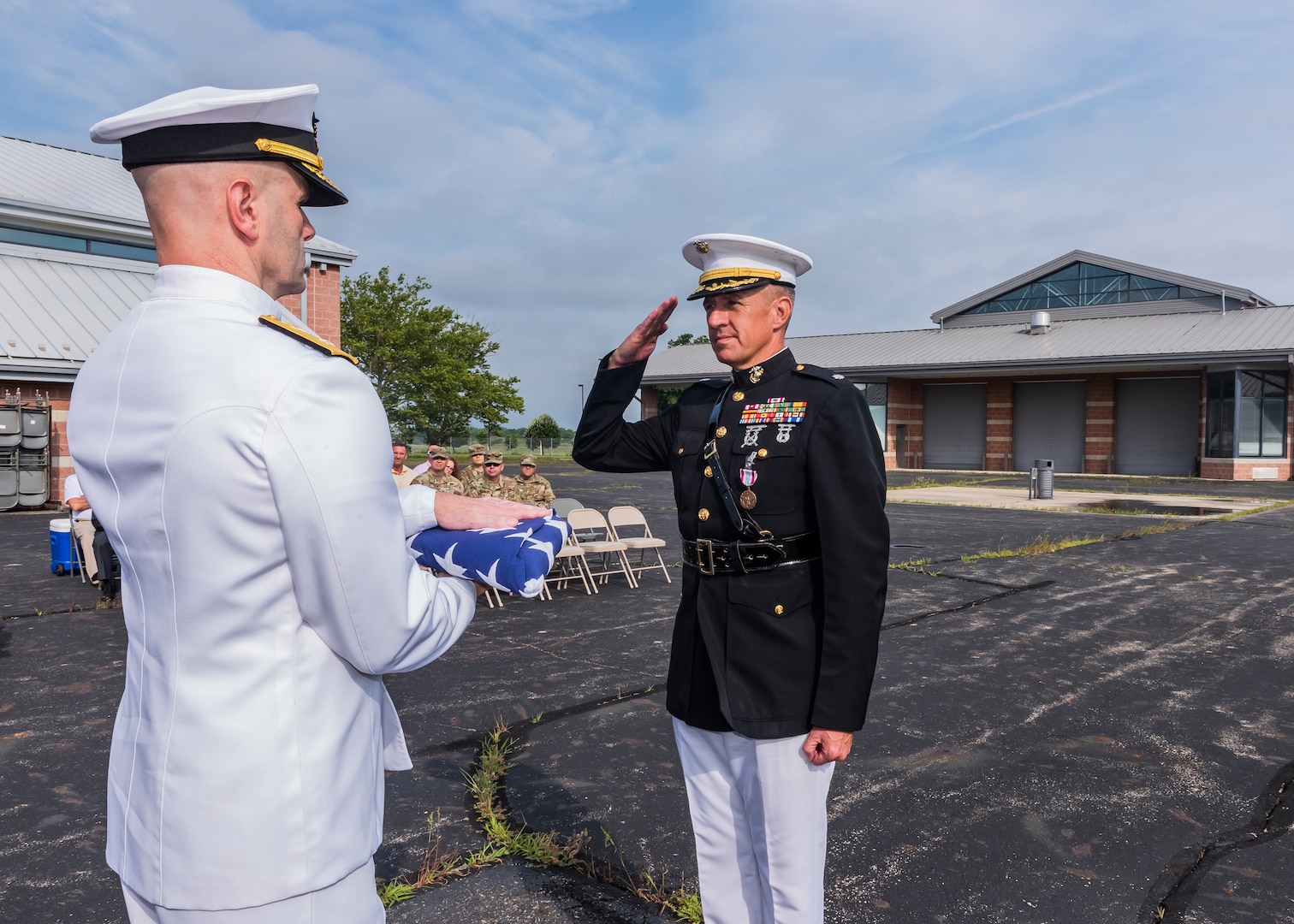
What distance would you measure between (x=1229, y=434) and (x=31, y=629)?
31673 millimetres

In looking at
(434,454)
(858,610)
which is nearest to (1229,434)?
(434,454)

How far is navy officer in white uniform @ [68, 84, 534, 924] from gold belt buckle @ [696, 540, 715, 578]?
43.9 inches

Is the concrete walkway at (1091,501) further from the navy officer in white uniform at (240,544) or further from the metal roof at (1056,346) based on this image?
the navy officer in white uniform at (240,544)

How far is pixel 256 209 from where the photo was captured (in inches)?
56.2

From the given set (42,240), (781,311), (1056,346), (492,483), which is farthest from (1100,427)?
(781,311)

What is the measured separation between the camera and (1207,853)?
3.41m

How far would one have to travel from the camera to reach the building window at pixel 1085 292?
34.4 m

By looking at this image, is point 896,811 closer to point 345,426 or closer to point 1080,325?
point 345,426

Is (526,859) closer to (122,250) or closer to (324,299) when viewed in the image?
(324,299)

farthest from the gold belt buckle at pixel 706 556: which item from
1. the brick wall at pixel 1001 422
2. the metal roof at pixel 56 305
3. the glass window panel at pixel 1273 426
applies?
the brick wall at pixel 1001 422

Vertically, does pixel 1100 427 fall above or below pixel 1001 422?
below

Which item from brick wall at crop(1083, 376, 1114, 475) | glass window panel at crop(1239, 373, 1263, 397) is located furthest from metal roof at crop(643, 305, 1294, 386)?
brick wall at crop(1083, 376, 1114, 475)

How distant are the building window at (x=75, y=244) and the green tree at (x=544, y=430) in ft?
102

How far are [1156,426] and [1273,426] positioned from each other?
4357 millimetres
